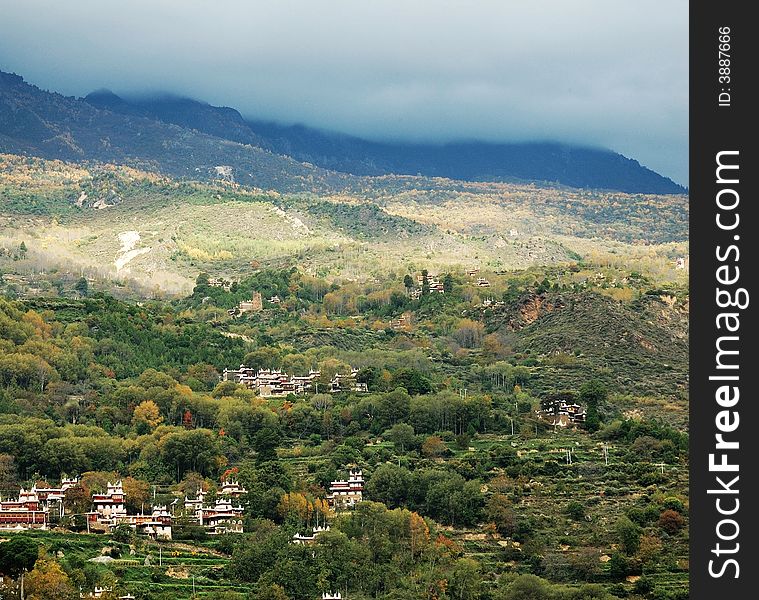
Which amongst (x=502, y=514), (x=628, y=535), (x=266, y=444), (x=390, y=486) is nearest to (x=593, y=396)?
(x=266, y=444)

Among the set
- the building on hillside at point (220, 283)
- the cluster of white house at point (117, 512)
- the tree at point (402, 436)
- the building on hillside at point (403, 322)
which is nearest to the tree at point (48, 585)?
the cluster of white house at point (117, 512)

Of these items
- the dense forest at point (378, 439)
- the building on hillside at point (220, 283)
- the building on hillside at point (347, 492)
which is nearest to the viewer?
the dense forest at point (378, 439)

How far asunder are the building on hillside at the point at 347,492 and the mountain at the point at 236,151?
8536cm

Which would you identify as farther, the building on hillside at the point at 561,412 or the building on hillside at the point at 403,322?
the building on hillside at the point at 403,322

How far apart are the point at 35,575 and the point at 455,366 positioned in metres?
28.1

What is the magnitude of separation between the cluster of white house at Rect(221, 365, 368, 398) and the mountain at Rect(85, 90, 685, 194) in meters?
108

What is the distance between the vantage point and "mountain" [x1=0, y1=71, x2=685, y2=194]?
128 m

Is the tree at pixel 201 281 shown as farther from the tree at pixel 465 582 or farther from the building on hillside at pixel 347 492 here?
the tree at pixel 465 582

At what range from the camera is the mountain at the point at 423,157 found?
16200cm

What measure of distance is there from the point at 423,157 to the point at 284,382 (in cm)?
13231

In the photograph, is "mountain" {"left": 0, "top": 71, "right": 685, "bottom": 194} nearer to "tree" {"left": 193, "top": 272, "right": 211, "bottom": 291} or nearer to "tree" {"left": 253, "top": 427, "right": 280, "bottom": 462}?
"tree" {"left": 193, "top": 272, "right": 211, "bottom": 291}

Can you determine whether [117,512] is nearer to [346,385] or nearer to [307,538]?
[307,538]

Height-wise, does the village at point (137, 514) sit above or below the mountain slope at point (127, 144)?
below

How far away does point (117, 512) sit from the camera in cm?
3316
